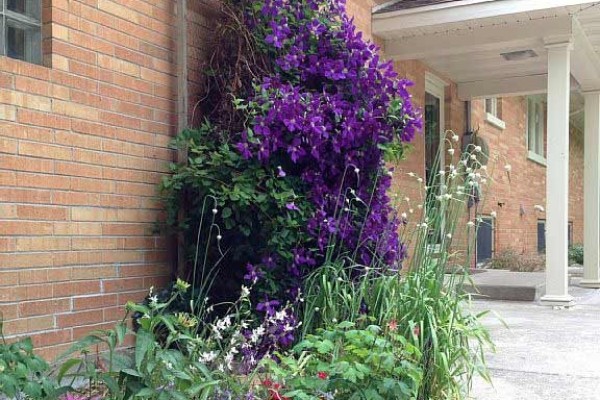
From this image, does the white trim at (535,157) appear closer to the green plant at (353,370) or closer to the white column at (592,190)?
the white column at (592,190)

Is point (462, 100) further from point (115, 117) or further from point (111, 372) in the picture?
point (111, 372)

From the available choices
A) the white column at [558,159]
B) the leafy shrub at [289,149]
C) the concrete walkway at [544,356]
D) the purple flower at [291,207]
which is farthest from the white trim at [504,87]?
the purple flower at [291,207]

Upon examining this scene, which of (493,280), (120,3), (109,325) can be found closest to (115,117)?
(120,3)

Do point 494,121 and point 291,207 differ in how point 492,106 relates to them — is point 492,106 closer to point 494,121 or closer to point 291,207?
point 494,121

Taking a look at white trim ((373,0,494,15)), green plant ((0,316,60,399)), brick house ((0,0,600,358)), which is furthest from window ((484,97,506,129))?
green plant ((0,316,60,399))

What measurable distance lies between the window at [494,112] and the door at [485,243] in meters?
1.72

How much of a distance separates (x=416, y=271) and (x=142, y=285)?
1.64 metres

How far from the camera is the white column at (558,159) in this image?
670 centimetres

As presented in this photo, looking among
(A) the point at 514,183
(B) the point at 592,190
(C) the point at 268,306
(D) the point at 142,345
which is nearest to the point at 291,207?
(C) the point at 268,306

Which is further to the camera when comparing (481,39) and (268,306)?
(481,39)

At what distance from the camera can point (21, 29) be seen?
3445 millimetres

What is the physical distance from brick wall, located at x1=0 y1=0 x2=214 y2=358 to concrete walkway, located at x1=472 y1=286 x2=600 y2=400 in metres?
2.14

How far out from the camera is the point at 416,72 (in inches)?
335

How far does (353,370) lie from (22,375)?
120 centimetres
